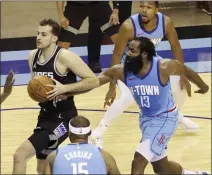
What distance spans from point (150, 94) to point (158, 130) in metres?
0.30

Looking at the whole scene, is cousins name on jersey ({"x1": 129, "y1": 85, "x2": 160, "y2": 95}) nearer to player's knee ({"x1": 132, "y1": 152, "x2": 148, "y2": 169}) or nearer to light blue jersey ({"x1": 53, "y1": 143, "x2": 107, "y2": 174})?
player's knee ({"x1": 132, "y1": 152, "x2": 148, "y2": 169})

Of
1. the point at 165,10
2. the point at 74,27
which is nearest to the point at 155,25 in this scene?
the point at 74,27

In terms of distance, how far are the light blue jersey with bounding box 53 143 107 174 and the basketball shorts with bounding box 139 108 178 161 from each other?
128cm

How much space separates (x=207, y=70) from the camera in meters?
10.0

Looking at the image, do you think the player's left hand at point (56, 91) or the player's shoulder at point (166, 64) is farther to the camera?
the player's shoulder at point (166, 64)

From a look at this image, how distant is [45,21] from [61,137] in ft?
3.22

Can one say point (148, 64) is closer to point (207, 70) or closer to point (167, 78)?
point (167, 78)

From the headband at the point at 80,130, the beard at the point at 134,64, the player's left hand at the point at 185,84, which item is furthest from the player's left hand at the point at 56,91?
the player's left hand at the point at 185,84

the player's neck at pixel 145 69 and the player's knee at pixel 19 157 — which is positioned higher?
the player's neck at pixel 145 69

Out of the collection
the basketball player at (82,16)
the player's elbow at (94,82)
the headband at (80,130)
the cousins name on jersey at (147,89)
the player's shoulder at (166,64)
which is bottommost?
the basketball player at (82,16)

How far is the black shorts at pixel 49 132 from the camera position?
18.3 ft

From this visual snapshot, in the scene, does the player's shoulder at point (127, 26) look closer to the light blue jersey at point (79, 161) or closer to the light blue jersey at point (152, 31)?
the light blue jersey at point (152, 31)

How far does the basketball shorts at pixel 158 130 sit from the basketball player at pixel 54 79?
552mm

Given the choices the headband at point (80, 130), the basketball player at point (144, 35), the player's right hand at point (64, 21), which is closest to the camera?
the headband at point (80, 130)
